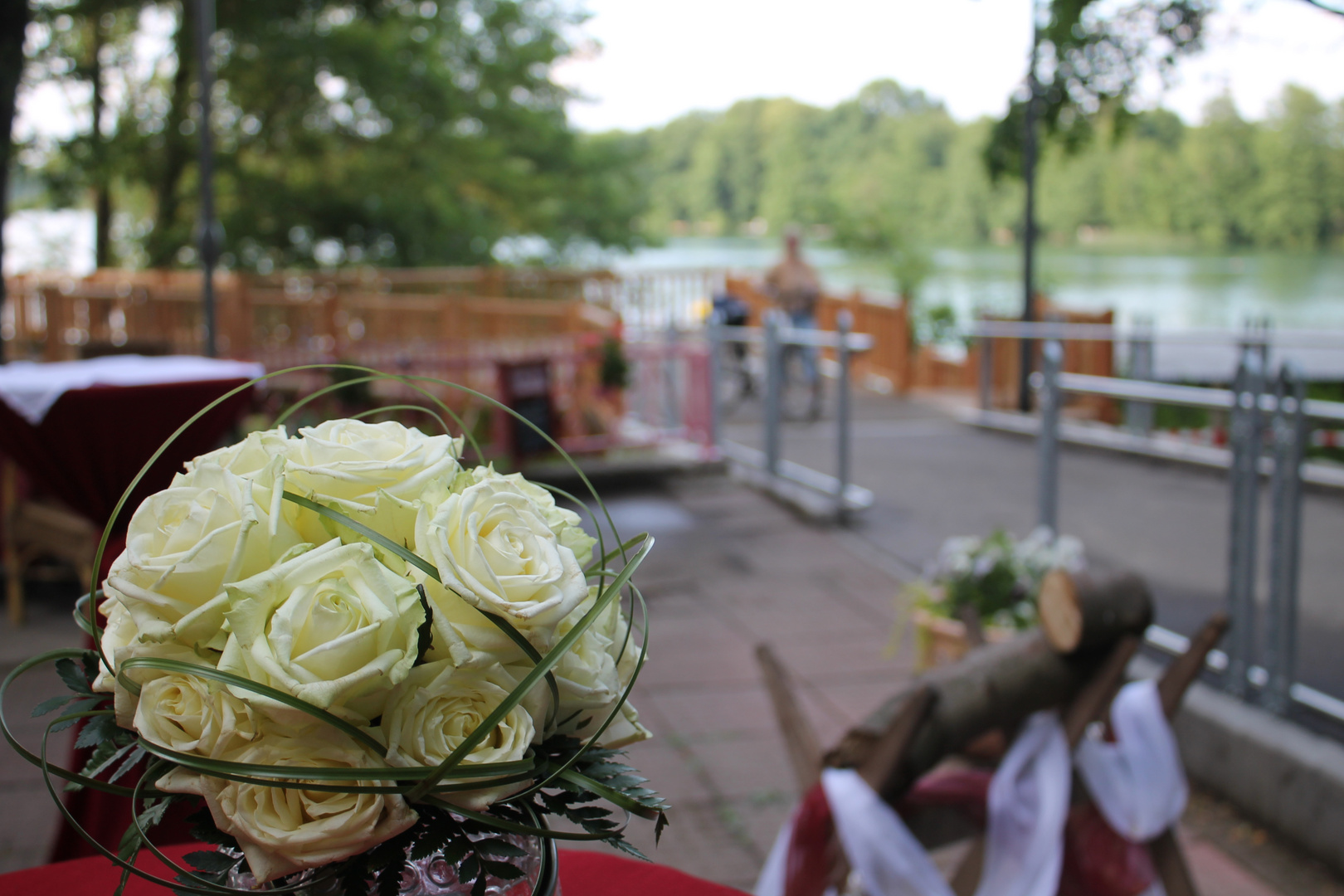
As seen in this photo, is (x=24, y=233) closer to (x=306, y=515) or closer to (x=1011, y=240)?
(x=1011, y=240)

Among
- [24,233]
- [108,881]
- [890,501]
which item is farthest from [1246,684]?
[24,233]

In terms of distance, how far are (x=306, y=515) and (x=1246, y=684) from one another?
3.41 meters

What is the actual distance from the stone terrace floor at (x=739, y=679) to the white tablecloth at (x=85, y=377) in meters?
1.01

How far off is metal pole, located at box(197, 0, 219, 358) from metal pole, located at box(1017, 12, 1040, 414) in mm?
5711

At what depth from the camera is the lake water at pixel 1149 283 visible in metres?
12.8

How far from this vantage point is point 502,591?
70 cm

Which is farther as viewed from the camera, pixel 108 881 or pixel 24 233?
pixel 24 233

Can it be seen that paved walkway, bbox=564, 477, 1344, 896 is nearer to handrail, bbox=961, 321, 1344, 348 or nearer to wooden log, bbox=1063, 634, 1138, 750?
wooden log, bbox=1063, 634, 1138, 750

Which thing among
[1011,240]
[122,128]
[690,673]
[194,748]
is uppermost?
[122,128]

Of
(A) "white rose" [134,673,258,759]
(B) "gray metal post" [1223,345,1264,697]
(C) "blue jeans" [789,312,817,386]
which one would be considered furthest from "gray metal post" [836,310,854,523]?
(A) "white rose" [134,673,258,759]

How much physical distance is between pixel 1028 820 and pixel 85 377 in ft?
10.5

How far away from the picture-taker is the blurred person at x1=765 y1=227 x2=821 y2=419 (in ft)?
35.6

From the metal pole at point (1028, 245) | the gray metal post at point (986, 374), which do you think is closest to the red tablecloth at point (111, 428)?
the metal pole at point (1028, 245)

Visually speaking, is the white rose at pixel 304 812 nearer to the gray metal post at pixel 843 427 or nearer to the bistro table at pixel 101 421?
the bistro table at pixel 101 421
